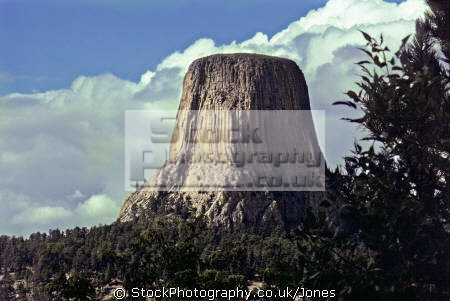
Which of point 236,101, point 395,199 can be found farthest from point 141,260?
point 236,101

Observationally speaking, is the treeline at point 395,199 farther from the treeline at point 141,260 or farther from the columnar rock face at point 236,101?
the columnar rock face at point 236,101

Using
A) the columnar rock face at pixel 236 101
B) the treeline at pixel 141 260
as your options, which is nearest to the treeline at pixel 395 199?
the treeline at pixel 141 260

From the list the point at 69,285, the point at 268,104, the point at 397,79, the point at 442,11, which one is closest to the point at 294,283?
the point at 397,79

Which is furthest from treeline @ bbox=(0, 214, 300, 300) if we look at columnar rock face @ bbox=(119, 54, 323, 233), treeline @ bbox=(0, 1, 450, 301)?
columnar rock face @ bbox=(119, 54, 323, 233)

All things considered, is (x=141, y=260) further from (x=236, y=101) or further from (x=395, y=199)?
(x=236, y=101)

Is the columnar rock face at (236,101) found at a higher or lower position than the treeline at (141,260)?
higher

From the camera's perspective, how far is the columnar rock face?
9894 cm

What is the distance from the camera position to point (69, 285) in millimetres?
26484

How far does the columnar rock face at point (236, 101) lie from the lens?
9894cm

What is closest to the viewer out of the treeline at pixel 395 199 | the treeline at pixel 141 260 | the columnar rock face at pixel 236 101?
the treeline at pixel 395 199

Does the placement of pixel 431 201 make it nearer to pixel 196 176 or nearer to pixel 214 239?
pixel 214 239

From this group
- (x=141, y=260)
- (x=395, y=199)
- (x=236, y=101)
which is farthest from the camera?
(x=236, y=101)

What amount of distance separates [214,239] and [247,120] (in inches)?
1093

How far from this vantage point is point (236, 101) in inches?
4284
